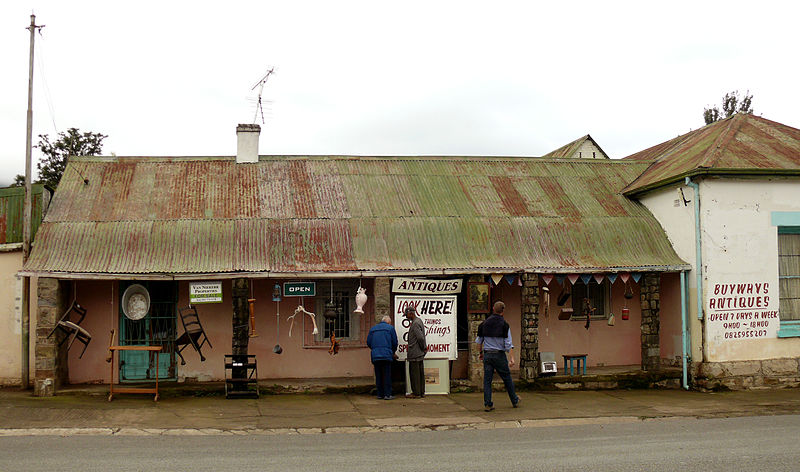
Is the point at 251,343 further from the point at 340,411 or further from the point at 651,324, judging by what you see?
the point at 651,324

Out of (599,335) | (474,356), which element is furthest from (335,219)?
(599,335)

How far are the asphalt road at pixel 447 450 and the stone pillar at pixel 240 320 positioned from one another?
11.2 ft

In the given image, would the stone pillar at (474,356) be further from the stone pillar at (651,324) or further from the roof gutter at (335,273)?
the stone pillar at (651,324)

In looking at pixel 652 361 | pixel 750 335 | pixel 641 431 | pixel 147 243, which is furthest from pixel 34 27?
pixel 750 335

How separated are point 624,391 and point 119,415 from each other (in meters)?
9.45

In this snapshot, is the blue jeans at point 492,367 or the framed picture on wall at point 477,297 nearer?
the blue jeans at point 492,367

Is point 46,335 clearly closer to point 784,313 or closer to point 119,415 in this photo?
point 119,415

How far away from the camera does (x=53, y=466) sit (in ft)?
24.6

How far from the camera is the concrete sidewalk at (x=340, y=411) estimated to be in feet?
32.5

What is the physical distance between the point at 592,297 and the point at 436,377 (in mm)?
4851

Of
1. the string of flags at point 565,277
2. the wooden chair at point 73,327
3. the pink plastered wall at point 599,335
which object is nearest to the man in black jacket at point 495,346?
the string of flags at point 565,277

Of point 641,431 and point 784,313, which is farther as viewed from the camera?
point 784,313

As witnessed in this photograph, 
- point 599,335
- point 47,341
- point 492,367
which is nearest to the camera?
point 492,367

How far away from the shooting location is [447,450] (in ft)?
28.0
